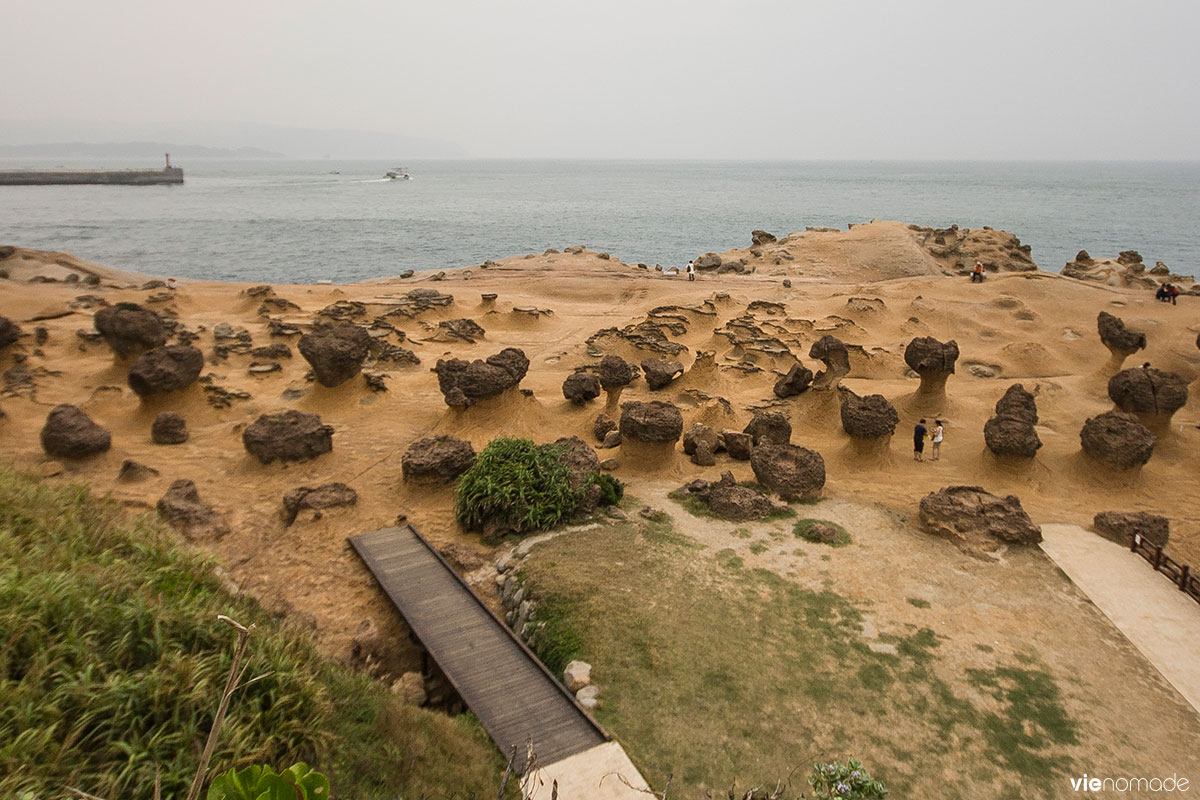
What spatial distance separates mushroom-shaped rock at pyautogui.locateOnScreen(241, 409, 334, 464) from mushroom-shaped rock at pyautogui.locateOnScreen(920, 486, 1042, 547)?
1551 cm

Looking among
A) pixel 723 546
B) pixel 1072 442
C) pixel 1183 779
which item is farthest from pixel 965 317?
pixel 1183 779

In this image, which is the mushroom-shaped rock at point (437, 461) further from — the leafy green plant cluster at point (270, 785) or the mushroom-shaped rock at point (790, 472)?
the leafy green plant cluster at point (270, 785)

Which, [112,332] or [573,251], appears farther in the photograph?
[573,251]

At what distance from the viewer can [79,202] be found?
124688mm

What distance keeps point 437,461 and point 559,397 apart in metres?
8.75

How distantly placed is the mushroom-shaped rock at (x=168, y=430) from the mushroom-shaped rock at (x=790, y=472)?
16.4 m

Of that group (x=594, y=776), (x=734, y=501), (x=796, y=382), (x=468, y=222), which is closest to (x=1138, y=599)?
(x=734, y=501)

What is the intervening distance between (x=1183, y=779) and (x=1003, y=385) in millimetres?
19930

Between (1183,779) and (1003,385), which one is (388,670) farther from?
(1003,385)

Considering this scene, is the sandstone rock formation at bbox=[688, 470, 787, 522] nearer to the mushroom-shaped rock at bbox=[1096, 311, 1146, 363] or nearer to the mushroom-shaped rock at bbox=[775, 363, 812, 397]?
Answer: the mushroom-shaped rock at bbox=[775, 363, 812, 397]

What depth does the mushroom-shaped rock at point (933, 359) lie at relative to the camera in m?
23.4

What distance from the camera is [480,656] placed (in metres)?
11.4

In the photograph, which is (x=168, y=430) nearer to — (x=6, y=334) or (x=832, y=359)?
(x=6, y=334)

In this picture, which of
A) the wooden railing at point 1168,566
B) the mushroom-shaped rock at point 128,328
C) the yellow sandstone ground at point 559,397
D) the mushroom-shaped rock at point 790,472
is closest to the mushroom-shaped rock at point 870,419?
the yellow sandstone ground at point 559,397
